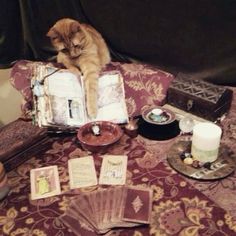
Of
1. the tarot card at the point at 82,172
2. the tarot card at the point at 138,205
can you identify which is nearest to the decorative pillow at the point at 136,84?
the tarot card at the point at 82,172

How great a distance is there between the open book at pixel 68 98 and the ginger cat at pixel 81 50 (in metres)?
0.05

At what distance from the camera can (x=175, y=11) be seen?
1.94m

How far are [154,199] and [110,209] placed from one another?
17 centimetres

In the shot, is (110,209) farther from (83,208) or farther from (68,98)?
(68,98)

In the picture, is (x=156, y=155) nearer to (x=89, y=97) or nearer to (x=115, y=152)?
(x=115, y=152)

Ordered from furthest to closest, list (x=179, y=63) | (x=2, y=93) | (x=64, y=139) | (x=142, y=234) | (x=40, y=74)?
(x=2, y=93) < (x=179, y=63) < (x=40, y=74) < (x=64, y=139) < (x=142, y=234)

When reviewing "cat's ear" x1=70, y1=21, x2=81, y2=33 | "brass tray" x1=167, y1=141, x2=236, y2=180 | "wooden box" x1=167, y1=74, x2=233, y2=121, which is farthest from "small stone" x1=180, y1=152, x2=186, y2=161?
"cat's ear" x1=70, y1=21, x2=81, y2=33

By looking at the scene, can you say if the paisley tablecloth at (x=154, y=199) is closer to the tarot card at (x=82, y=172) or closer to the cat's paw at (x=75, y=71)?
the tarot card at (x=82, y=172)

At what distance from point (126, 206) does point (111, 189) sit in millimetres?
113

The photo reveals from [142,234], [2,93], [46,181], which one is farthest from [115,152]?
[2,93]

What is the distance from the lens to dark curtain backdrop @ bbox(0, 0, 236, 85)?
1895 millimetres

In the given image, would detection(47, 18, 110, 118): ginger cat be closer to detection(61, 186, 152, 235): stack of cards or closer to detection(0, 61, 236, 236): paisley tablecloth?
detection(0, 61, 236, 236): paisley tablecloth

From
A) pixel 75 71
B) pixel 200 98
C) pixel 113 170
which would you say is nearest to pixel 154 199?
pixel 113 170

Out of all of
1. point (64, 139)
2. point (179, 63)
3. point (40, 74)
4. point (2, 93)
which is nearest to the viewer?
point (64, 139)
